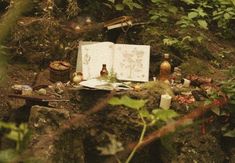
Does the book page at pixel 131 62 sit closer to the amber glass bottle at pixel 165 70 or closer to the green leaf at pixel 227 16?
the amber glass bottle at pixel 165 70

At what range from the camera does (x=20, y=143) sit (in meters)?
1.09

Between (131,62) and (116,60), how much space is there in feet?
0.46

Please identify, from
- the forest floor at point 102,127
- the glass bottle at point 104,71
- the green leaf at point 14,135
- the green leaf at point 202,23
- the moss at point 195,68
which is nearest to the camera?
the green leaf at point 14,135

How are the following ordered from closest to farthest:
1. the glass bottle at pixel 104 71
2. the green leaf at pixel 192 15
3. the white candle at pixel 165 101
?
the white candle at pixel 165 101 → the glass bottle at pixel 104 71 → the green leaf at pixel 192 15

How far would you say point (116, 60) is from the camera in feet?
12.9

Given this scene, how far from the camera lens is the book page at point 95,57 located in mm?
3873

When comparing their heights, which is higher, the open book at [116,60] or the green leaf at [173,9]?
the green leaf at [173,9]

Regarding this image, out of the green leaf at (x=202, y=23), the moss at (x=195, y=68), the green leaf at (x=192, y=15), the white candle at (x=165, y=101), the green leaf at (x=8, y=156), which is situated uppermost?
the green leaf at (x=192, y=15)

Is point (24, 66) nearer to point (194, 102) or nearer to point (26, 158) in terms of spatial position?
point (194, 102)

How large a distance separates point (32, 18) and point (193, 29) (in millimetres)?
1679

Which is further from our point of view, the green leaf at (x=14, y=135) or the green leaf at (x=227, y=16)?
the green leaf at (x=227, y=16)

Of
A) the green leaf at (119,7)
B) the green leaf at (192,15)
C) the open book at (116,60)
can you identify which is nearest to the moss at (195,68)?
the open book at (116,60)

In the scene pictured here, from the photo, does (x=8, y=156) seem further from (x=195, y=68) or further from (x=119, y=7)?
(x=119, y=7)

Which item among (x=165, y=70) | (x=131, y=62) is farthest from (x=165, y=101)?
(x=131, y=62)
